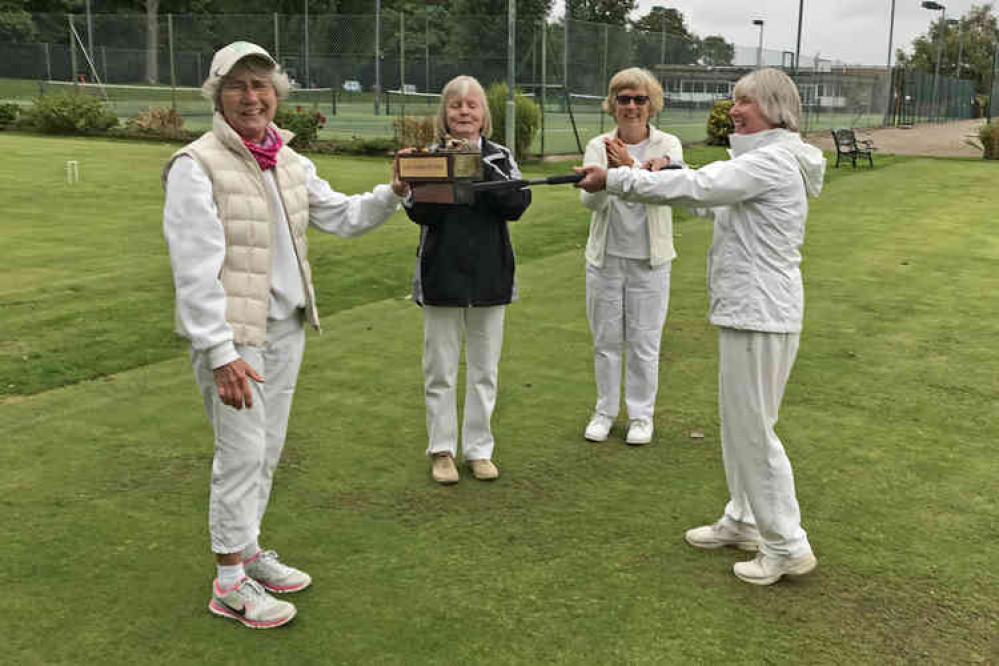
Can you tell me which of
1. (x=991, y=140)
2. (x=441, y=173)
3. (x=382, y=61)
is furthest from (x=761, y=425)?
(x=382, y=61)

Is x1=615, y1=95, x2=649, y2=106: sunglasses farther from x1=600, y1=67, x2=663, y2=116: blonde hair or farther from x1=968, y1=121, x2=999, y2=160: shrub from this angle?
x1=968, y1=121, x2=999, y2=160: shrub

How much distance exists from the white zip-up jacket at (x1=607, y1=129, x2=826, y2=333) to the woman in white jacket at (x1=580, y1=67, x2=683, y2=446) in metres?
1.49

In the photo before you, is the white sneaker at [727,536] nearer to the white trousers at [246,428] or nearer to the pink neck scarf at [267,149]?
the white trousers at [246,428]

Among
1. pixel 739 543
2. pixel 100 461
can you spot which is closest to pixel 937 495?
pixel 739 543

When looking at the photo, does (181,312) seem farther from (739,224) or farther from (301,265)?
(739,224)

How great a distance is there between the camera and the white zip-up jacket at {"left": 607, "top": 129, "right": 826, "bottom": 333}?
375cm

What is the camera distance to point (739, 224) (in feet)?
12.6

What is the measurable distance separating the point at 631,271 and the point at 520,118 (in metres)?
17.8

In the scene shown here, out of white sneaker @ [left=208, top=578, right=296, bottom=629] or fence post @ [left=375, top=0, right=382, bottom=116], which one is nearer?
white sneaker @ [left=208, top=578, right=296, bottom=629]

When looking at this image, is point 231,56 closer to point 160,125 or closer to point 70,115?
point 160,125

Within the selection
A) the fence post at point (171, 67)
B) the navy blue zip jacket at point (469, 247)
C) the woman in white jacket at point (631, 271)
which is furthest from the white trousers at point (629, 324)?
the fence post at point (171, 67)

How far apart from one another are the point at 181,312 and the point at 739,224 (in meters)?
2.05

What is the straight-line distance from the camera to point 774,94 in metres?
3.76

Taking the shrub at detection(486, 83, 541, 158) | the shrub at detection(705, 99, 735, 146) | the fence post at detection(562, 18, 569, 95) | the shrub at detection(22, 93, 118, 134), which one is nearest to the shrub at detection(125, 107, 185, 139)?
the shrub at detection(22, 93, 118, 134)
